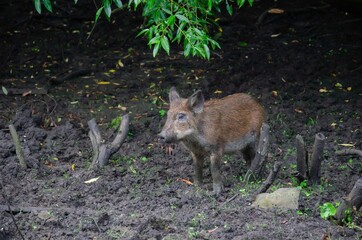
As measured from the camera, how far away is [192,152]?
344 inches

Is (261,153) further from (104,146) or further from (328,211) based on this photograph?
(104,146)

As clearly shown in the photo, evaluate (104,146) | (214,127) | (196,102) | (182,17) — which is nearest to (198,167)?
(214,127)

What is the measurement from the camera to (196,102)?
8.57 metres

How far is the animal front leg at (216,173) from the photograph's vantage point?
839 centimetres

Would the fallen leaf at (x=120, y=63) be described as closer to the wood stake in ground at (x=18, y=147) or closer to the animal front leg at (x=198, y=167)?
the wood stake in ground at (x=18, y=147)

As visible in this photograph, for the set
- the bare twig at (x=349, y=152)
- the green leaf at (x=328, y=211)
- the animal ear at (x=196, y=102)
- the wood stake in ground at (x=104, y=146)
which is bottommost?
the bare twig at (x=349, y=152)

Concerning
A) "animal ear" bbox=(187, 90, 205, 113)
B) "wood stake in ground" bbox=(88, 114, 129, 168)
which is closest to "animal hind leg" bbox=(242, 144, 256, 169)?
"animal ear" bbox=(187, 90, 205, 113)

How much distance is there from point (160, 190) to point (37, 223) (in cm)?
167

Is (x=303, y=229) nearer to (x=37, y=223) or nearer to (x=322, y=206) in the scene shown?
(x=322, y=206)

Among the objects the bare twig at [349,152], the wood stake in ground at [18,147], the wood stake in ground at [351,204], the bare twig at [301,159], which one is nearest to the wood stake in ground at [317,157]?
the bare twig at [301,159]

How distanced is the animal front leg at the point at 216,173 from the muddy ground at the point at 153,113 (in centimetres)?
11

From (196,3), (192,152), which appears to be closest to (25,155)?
(192,152)

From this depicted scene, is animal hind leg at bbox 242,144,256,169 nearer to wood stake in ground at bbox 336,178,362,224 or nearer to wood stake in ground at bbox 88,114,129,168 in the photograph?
wood stake in ground at bbox 88,114,129,168

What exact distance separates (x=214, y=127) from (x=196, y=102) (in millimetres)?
406
